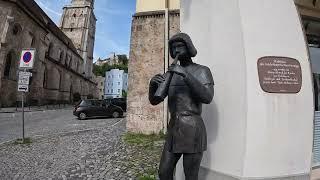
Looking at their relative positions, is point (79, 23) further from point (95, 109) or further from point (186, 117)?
point (186, 117)

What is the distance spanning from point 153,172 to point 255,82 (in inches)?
117

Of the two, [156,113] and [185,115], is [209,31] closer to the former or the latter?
[185,115]

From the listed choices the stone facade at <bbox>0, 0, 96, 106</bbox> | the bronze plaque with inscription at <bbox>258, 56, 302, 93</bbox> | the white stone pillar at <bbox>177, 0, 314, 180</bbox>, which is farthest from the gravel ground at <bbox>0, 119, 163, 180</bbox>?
the stone facade at <bbox>0, 0, 96, 106</bbox>

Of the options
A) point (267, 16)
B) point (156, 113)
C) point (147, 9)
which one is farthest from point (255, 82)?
point (147, 9)

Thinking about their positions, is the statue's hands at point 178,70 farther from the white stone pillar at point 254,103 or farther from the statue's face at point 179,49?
the white stone pillar at point 254,103

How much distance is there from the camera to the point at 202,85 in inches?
121

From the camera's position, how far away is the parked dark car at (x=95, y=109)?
70.5ft

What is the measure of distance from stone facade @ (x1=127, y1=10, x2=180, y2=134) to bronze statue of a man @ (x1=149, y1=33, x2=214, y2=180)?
6.61m

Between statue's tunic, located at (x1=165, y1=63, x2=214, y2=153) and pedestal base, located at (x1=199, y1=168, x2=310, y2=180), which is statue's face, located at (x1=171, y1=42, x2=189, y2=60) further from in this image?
pedestal base, located at (x1=199, y1=168, x2=310, y2=180)

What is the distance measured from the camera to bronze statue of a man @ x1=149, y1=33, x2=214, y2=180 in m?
3.10

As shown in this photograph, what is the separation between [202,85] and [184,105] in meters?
0.31

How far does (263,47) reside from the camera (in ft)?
12.6

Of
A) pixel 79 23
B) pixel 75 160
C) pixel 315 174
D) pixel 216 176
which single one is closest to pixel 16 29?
pixel 75 160

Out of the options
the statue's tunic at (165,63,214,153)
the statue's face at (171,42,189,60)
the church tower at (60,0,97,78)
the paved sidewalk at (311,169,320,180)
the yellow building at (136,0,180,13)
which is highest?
the church tower at (60,0,97,78)
